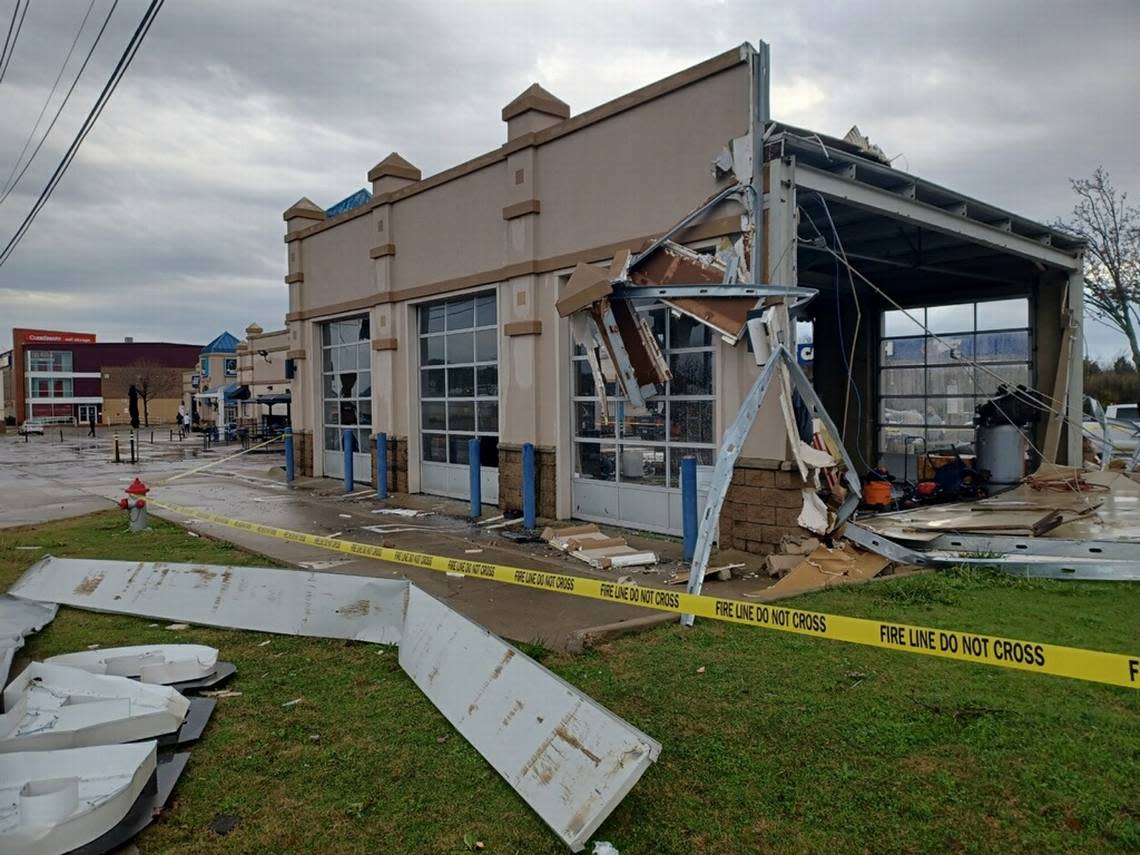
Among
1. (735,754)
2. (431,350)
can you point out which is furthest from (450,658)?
(431,350)

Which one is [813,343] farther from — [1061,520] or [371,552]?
[371,552]

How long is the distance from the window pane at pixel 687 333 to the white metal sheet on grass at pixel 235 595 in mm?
5745

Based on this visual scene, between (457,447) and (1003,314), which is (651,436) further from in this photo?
(1003,314)

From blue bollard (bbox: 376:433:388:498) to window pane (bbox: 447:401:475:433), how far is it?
1.91 m

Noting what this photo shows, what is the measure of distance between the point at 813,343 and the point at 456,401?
9163 mm

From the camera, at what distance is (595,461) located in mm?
11891

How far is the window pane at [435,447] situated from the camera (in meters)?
15.4

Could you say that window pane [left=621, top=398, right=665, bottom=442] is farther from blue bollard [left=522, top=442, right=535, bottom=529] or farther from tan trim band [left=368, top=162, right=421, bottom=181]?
tan trim band [left=368, top=162, right=421, bottom=181]

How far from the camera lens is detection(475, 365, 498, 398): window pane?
13812 millimetres

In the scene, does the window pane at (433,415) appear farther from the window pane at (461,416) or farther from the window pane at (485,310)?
the window pane at (485,310)

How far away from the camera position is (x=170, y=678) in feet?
16.4

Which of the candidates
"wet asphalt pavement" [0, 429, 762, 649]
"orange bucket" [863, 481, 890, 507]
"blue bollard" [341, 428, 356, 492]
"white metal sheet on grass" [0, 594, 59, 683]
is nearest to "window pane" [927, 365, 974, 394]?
"orange bucket" [863, 481, 890, 507]

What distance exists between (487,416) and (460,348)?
162cm

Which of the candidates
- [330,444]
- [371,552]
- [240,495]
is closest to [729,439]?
[371,552]
